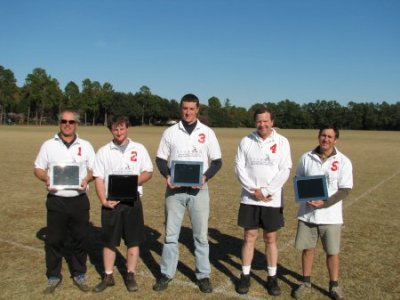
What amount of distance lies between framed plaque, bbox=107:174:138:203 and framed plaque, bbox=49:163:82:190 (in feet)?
1.55

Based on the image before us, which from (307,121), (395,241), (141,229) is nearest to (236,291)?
(141,229)

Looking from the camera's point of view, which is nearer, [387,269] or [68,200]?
[68,200]

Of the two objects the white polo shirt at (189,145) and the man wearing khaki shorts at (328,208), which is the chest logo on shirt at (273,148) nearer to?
the man wearing khaki shorts at (328,208)

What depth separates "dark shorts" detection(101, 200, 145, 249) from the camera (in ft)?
16.3

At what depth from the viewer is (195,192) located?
16.6 ft

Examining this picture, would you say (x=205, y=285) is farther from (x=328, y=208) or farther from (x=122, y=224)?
(x=328, y=208)

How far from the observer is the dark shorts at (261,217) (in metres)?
4.93

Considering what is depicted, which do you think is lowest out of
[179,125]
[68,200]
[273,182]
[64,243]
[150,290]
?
[150,290]

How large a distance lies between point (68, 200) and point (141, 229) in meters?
0.98

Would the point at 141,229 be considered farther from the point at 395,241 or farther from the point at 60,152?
the point at 395,241

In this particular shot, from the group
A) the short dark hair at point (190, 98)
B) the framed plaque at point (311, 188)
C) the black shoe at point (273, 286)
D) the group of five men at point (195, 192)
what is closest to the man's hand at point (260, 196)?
the group of five men at point (195, 192)

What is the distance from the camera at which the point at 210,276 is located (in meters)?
5.58

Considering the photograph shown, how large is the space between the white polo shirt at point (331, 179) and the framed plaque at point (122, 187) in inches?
82.6

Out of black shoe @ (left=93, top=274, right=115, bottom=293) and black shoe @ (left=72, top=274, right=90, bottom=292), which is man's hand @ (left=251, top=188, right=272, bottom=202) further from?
black shoe @ (left=72, top=274, right=90, bottom=292)
